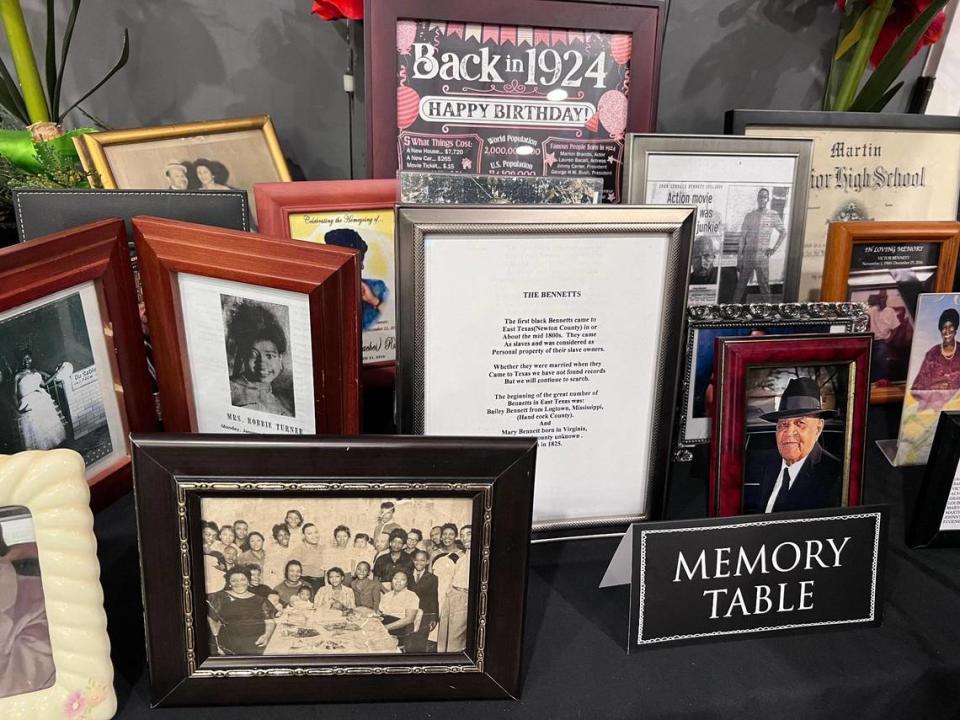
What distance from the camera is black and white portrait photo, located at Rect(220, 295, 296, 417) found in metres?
0.78

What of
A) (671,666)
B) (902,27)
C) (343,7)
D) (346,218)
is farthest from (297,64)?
(671,666)

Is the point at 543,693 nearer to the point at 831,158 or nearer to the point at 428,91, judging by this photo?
the point at 428,91

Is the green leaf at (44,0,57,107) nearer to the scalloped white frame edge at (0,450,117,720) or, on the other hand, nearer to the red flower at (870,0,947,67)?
the scalloped white frame edge at (0,450,117,720)

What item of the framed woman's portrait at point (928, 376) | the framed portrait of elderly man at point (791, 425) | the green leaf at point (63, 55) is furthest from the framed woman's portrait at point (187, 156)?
the framed woman's portrait at point (928, 376)

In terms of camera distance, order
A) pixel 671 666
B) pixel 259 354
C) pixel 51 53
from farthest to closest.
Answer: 1. pixel 51 53
2. pixel 259 354
3. pixel 671 666

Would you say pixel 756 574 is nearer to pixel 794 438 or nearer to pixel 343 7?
pixel 794 438

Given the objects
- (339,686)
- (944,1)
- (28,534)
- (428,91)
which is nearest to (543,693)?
(339,686)

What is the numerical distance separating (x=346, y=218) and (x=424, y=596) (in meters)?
0.54

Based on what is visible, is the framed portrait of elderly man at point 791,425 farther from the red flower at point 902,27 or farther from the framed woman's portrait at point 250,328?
the red flower at point 902,27

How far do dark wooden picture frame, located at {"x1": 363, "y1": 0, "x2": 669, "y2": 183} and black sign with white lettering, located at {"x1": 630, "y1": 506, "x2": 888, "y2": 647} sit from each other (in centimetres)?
65

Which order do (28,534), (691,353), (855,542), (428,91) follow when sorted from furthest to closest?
(428,91) → (691,353) → (855,542) → (28,534)

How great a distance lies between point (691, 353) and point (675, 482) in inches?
7.5

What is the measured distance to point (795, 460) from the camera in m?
0.82

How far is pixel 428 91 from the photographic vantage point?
1051 millimetres
